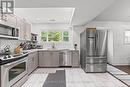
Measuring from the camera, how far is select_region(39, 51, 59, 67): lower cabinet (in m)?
8.46

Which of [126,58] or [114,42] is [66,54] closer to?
[114,42]

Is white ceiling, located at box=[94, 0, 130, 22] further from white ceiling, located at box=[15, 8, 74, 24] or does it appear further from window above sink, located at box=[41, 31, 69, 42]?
window above sink, located at box=[41, 31, 69, 42]

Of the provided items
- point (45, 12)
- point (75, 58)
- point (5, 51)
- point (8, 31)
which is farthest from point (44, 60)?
point (8, 31)

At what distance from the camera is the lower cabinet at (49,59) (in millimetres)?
8461

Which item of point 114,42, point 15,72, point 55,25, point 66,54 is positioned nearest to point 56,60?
point 66,54

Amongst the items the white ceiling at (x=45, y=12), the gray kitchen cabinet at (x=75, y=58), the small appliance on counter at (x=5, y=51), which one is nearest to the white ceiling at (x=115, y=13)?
the white ceiling at (x=45, y=12)

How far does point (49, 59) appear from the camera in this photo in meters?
8.49

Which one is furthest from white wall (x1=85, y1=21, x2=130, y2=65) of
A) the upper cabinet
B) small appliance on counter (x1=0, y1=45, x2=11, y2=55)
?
small appliance on counter (x1=0, y1=45, x2=11, y2=55)

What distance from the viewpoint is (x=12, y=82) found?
378 cm

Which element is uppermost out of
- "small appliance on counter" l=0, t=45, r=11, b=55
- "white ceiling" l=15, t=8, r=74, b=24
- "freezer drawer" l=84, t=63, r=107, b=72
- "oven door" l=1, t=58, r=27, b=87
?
"white ceiling" l=15, t=8, r=74, b=24

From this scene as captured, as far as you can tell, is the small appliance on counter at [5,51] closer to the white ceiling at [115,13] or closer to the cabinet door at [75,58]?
the cabinet door at [75,58]

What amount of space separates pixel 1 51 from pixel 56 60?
4004mm

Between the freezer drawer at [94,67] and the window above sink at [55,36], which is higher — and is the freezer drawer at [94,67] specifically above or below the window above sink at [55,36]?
below

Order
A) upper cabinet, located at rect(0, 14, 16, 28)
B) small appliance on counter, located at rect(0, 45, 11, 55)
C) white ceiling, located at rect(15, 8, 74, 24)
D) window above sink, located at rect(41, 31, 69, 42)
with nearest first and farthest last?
upper cabinet, located at rect(0, 14, 16, 28) < small appliance on counter, located at rect(0, 45, 11, 55) < white ceiling, located at rect(15, 8, 74, 24) < window above sink, located at rect(41, 31, 69, 42)
